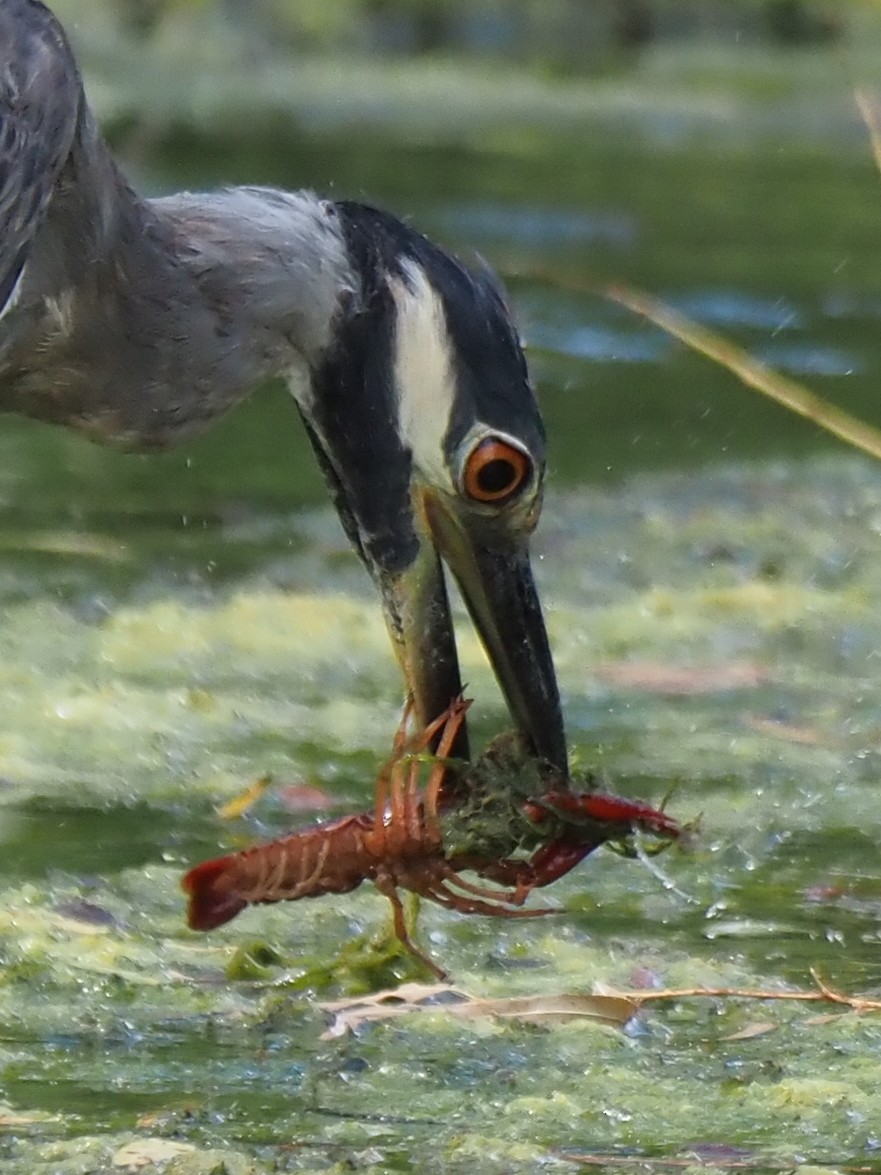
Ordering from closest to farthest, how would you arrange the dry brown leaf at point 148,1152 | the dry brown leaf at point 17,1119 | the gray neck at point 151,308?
1. the dry brown leaf at point 148,1152
2. the dry brown leaf at point 17,1119
3. the gray neck at point 151,308

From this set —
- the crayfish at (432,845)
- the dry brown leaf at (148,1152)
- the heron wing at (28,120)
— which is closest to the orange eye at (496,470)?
the crayfish at (432,845)

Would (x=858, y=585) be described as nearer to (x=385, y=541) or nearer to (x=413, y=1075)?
(x=385, y=541)

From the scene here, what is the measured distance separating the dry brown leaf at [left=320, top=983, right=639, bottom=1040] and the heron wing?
103 cm

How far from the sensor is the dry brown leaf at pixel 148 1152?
297 centimetres

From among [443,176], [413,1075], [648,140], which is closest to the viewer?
[413,1075]

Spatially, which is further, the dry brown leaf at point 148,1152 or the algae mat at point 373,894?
the algae mat at point 373,894

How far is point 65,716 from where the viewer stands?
191 inches

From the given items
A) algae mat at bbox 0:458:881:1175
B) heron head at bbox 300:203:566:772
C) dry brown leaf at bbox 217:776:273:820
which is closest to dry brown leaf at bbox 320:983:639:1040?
algae mat at bbox 0:458:881:1175

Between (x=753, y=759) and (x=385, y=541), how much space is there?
1.23 metres

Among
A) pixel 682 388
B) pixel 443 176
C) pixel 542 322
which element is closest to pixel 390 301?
pixel 682 388

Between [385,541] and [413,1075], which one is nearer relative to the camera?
[413,1075]

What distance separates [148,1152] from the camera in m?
3.00

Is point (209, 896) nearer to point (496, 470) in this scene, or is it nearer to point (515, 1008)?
point (515, 1008)

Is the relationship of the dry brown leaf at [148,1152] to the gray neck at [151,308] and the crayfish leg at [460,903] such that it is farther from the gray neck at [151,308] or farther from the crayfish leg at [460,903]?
the gray neck at [151,308]
